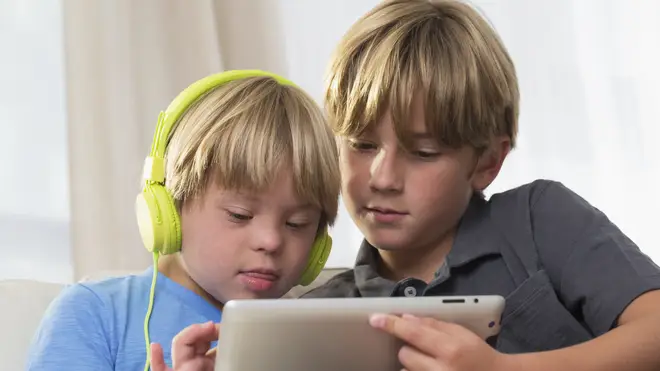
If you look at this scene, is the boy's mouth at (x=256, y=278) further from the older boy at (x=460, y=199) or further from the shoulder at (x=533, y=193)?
the shoulder at (x=533, y=193)

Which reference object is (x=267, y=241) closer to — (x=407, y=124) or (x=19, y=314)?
(x=407, y=124)

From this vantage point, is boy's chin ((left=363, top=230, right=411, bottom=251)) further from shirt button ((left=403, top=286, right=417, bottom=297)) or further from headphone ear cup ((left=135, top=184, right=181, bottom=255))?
headphone ear cup ((left=135, top=184, right=181, bottom=255))

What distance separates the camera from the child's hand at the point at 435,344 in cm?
88

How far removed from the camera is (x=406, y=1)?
1373mm

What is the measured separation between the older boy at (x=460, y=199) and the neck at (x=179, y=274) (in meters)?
0.24

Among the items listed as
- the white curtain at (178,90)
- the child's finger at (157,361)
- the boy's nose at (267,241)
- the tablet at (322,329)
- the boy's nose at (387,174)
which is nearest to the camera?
the tablet at (322,329)

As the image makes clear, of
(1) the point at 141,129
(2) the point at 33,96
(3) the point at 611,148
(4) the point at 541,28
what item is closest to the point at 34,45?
(2) the point at 33,96

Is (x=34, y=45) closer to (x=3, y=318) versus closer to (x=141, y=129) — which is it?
(x=141, y=129)

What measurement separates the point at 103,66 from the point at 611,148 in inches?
53.3

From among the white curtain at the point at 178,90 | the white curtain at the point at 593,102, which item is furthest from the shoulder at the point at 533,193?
the white curtain at the point at 593,102

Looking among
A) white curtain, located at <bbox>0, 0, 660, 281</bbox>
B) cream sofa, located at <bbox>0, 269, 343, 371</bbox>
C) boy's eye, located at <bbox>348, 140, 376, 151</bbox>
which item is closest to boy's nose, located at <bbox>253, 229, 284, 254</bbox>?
boy's eye, located at <bbox>348, 140, 376, 151</bbox>

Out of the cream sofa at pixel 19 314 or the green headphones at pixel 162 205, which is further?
the cream sofa at pixel 19 314

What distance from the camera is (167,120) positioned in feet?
3.81

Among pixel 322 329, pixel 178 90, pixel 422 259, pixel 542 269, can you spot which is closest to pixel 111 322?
pixel 322 329
